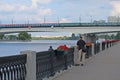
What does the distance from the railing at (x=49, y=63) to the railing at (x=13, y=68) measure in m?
2.08

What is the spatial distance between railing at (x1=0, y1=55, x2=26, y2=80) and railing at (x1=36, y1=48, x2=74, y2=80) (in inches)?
82.0

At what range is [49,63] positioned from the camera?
1625cm

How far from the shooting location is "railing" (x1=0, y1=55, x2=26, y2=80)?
395 inches

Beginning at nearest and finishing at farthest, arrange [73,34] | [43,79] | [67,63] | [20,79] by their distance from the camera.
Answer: [20,79]
[43,79]
[67,63]
[73,34]

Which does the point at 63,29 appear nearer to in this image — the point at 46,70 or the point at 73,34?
the point at 73,34

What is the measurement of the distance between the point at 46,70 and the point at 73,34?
90.6 metres

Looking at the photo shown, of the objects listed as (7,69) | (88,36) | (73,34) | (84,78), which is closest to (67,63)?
(84,78)

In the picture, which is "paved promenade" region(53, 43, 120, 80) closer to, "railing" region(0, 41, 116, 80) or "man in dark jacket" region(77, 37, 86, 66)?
"man in dark jacket" region(77, 37, 86, 66)

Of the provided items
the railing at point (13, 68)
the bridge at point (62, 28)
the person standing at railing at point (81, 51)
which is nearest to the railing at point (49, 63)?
the railing at point (13, 68)

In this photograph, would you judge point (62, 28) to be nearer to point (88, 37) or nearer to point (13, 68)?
point (88, 37)

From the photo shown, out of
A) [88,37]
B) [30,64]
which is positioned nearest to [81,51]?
[30,64]

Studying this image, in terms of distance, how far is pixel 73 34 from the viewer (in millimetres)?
106000

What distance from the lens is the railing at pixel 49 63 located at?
47.4 feet

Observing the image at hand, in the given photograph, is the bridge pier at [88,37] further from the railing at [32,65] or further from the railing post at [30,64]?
the railing post at [30,64]
